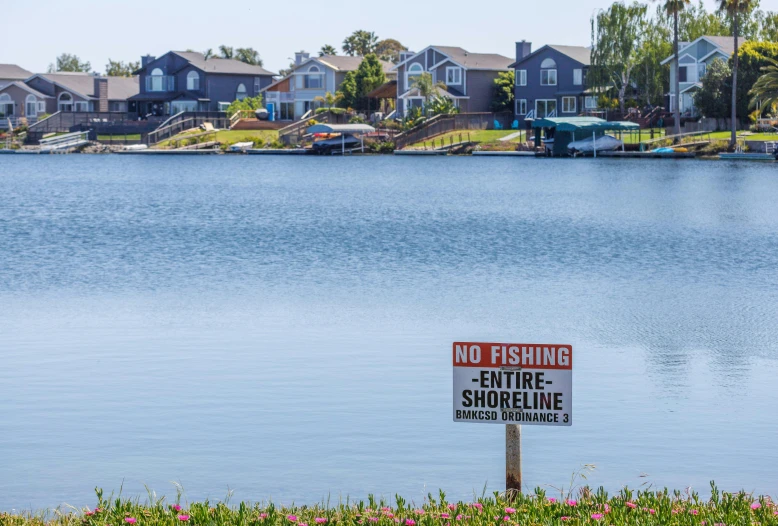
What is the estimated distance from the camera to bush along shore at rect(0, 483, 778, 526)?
31.1 ft

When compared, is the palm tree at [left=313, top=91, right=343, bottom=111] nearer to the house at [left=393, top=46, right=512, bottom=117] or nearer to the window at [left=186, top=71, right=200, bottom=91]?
the house at [left=393, top=46, right=512, bottom=117]

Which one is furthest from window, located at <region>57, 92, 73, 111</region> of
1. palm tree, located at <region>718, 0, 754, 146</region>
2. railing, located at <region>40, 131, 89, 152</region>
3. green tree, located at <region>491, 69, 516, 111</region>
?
palm tree, located at <region>718, 0, 754, 146</region>

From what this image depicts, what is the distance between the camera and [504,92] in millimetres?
125562

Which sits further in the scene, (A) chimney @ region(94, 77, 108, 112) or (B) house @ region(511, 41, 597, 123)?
(A) chimney @ region(94, 77, 108, 112)

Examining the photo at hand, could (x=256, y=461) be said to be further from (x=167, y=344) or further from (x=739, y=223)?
(x=739, y=223)

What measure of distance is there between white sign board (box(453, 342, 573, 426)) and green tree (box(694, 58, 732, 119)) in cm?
9749

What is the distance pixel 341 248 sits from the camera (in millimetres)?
40531

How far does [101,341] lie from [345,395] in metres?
6.59

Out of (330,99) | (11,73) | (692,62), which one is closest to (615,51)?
(692,62)

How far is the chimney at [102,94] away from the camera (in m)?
147

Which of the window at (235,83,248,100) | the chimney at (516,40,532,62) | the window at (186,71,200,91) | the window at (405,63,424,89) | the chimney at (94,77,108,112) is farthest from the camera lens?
the chimney at (94,77,108,112)

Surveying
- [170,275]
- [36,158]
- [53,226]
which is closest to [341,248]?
[170,275]

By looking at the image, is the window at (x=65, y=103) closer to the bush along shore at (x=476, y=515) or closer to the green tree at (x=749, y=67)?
the green tree at (x=749, y=67)

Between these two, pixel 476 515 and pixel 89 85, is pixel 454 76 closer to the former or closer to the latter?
pixel 89 85
